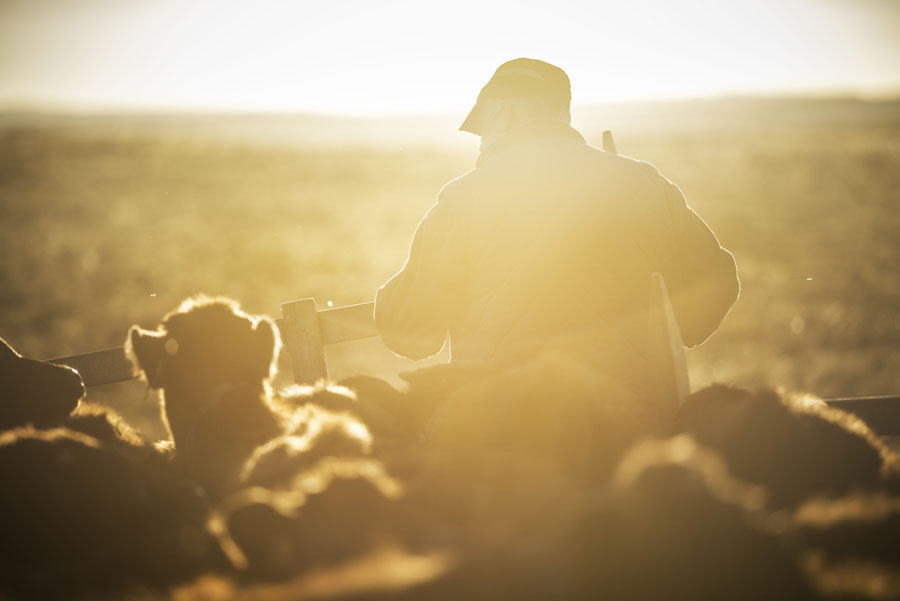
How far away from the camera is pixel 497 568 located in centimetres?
148

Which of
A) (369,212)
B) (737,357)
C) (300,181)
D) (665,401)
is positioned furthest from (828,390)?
(300,181)

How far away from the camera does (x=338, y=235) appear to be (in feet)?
102

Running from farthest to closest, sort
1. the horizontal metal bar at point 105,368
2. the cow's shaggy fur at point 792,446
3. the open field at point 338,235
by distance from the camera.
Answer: the open field at point 338,235
the horizontal metal bar at point 105,368
the cow's shaggy fur at point 792,446

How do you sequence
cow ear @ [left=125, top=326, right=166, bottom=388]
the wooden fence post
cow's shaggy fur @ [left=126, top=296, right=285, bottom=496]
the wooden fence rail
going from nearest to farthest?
→ cow's shaggy fur @ [left=126, top=296, right=285, bottom=496]
cow ear @ [left=125, top=326, right=166, bottom=388]
the wooden fence rail
the wooden fence post

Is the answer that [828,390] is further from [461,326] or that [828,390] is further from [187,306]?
[187,306]

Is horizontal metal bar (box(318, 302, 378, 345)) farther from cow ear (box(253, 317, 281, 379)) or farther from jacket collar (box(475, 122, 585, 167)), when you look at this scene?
jacket collar (box(475, 122, 585, 167))

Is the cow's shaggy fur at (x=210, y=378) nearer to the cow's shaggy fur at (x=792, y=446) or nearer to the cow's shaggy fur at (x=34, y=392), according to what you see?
the cow's shaggy fur at (x=34, y=392)

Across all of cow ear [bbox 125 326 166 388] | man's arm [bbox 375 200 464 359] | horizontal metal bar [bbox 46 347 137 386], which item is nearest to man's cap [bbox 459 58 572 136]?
man's arm [bbox 375 200 464 359]

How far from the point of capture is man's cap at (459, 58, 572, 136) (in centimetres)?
405

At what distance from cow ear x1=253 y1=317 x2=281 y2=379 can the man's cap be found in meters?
1.90

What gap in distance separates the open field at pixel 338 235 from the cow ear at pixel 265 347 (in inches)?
176

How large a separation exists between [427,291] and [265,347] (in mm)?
914

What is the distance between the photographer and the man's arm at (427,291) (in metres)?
3.75

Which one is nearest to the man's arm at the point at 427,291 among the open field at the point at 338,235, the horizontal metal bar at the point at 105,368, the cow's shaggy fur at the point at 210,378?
the cow's shaggy fur at the point at 210,378
